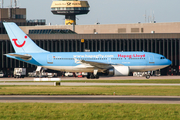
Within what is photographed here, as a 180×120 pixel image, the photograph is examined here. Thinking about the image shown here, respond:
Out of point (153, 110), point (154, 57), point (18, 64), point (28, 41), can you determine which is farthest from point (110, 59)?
point (153, 110)

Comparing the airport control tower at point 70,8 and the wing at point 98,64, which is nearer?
the wing at point 98,64

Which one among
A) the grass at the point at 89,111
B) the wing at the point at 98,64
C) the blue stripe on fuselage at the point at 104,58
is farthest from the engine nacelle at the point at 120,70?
the grass at the point at 89,111

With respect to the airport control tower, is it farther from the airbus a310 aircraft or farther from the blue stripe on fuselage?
the blue stripe on fuselage

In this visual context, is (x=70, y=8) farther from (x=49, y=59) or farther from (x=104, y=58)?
(x=104, y=58)

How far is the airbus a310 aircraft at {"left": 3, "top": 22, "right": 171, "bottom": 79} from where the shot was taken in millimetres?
63688

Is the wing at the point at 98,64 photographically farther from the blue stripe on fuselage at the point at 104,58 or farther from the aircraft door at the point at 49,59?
the aircraft door at the point at 49,59

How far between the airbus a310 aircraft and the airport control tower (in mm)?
88347

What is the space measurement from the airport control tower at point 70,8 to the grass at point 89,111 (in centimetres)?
12962

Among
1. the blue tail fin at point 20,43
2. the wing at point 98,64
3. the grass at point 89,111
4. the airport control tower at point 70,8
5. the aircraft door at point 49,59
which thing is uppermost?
the airport control tower at point 70,8

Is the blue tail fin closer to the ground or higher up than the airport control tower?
closer to the ground

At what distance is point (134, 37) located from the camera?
3349 inches

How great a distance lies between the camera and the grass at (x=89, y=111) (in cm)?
2166

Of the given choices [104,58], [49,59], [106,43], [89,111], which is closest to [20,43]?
[49,59]

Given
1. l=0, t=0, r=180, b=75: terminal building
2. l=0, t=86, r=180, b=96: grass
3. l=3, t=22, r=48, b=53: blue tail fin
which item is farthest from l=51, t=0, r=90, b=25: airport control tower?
l=0, t=86, r=180, b=96: grass
